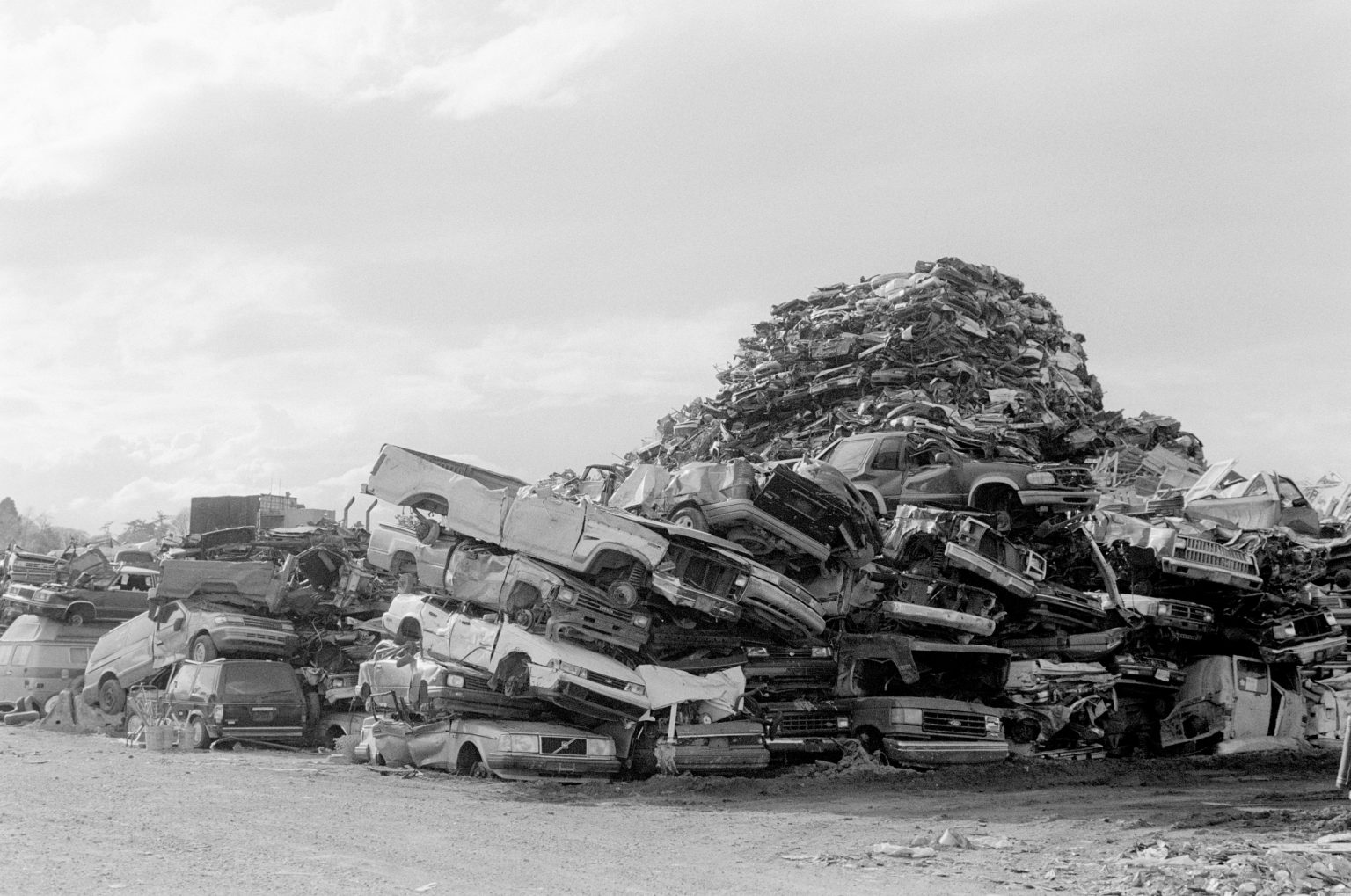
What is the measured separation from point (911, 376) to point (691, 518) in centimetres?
1226

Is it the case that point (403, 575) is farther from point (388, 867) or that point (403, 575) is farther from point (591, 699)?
point (388, 867)

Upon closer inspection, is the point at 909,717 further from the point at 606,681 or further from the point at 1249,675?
the point at 1249,675

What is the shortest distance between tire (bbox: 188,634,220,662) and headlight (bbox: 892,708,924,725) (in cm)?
1031

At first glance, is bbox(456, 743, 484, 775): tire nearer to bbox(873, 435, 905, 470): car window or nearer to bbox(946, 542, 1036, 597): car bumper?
bbox(946, 542, 1036, 597): car bumper

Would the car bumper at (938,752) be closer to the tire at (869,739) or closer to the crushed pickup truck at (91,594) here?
the tire at (869,739)

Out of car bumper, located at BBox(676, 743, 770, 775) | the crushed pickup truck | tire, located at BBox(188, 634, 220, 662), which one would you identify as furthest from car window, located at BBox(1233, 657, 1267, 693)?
the crushed pickup truck

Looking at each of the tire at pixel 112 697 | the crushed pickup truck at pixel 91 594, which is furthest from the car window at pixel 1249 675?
the crushed pickup truck at pixel 91 594

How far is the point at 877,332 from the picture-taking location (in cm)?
2620

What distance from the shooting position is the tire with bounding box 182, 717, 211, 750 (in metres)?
16.7

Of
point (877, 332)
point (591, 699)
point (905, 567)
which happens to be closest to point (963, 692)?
point (905, 567)

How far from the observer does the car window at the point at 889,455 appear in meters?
A: 18.2

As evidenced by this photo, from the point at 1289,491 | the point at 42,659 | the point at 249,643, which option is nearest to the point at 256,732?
the point at 249,643

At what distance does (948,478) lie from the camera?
17.9m

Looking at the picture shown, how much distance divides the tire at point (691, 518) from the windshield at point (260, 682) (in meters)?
7.03
